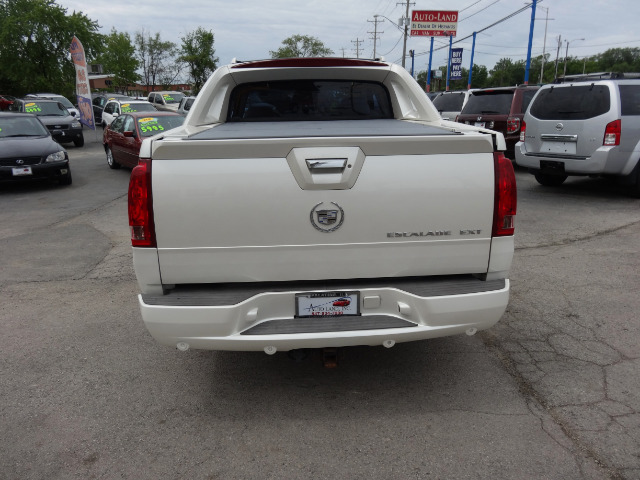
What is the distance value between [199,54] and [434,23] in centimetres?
2424

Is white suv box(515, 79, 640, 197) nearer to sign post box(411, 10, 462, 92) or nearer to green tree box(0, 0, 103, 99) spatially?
green tree box(0, 0, 103, 99)

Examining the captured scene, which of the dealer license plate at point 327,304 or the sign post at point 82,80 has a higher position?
the sign post at point 82,80

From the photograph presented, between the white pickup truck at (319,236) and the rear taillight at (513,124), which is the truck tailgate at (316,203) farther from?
the rear taillight at (513,124)

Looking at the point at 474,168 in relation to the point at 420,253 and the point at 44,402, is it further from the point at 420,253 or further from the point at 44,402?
the point at 44,402

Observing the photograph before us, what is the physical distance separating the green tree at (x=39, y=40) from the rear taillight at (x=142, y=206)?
34.2 meters

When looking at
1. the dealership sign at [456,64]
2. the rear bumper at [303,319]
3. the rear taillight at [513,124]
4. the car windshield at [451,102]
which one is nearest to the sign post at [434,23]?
the dealership sign at [456,64]

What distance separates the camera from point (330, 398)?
3.28m

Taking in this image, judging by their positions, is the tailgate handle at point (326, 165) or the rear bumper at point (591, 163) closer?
the tailgate handle at point (326, 165)

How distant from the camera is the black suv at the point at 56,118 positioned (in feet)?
60.3

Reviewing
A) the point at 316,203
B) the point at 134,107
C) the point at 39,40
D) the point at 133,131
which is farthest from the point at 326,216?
the point at 39,40

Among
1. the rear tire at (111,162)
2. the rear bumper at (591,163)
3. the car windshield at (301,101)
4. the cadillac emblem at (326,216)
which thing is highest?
the car windshield at (301,101)

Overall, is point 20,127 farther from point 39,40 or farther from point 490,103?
point 39,40

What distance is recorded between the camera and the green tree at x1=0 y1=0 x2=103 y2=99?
1214 inches

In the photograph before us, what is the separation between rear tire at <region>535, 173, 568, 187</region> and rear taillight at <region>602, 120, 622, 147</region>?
201cm
